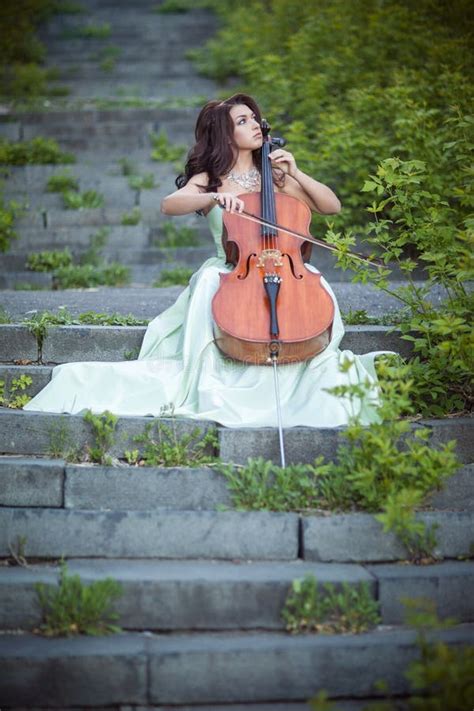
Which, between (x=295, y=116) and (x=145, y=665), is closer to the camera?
(x=145, y=665)

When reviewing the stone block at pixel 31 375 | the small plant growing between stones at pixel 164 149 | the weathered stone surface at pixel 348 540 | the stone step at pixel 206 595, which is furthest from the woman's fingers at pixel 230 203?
the small plant growing between stones at pixel 164 149

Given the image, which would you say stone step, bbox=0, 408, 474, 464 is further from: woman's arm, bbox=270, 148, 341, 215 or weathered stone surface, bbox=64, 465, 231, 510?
woman's arm, bbox=270, 148, 341, 215

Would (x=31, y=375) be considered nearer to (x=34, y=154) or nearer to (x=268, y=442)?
(x=268, y=442)

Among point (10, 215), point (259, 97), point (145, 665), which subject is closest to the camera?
point (145, 665)

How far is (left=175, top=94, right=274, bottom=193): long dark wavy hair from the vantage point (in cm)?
417

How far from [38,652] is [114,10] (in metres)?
12.5

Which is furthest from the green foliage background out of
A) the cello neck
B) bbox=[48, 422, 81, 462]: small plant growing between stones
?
bbox=[48, 422, 81, 462]: small plant growing between stones

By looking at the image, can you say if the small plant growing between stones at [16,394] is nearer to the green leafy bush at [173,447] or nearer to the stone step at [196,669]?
the green leafy bush at [173,447]

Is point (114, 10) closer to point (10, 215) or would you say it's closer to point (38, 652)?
point (10, 215)

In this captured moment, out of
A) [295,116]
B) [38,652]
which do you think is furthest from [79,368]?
[295,116]

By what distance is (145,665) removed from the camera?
264 cm

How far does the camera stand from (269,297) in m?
3.47

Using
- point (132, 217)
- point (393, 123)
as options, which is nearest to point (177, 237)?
point (132, 217)

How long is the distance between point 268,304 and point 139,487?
2.90 ft
